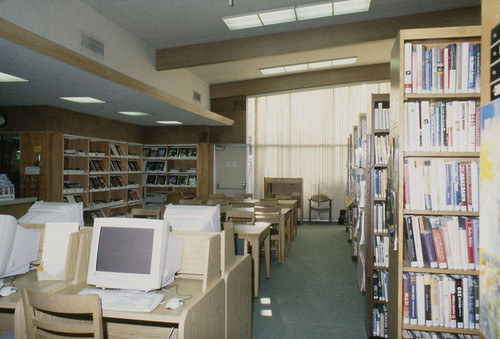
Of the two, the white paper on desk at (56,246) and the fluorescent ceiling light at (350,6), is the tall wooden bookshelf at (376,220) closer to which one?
the fluorescent ceiling light at (350,6)

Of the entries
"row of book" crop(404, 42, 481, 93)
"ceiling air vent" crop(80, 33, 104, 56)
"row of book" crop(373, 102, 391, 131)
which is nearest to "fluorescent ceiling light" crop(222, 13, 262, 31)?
"ceiling air vent" crop(80, 33, 104, 56)

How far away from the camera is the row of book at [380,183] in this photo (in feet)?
12.5

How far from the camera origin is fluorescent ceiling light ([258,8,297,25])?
17.1ft

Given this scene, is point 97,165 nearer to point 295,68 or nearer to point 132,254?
point 295,68

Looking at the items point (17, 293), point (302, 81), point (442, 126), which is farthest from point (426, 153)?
point (302, 81)

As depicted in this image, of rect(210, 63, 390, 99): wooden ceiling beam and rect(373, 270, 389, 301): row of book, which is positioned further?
rect(210, 63, 390, 99): wooden ceiling beam

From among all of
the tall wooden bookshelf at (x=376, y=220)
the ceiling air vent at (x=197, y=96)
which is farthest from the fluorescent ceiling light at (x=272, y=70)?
the tall wooden bookshelf at (x=376, y=220)

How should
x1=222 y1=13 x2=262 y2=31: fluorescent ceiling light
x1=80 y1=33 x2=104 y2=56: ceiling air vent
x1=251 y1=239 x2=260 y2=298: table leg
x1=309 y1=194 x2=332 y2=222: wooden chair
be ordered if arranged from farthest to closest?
x1=309 y1=194 x2=332 y2=222: wooden chair
x1=222 y1=13 x2=262 y2=31: fluorescent ceiling light
x1=80 y1=33 x2=104 y2=56: ceiling air vent
x1=251 y1=239 x2=260 y2=298: table leg

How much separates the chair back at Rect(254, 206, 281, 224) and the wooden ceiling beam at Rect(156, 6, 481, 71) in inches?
109

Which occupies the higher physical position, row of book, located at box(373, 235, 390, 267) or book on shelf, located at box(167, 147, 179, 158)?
book on shelf, located at box(167, 147, 179, 158)

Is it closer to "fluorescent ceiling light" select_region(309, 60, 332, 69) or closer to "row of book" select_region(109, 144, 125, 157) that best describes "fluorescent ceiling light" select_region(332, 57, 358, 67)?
"fluorescent ceiling light" select_region(309, 60, 332, 69)

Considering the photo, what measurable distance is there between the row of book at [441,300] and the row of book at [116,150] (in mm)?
7551

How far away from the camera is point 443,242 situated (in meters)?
2.21

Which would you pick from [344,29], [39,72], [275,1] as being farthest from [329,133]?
[39,72]
